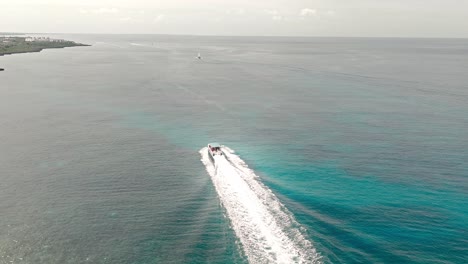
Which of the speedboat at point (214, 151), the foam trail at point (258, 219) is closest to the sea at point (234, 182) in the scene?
the foam trail at point (258, 219)

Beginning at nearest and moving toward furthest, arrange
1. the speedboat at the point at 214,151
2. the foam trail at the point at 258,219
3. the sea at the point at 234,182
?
the foam trail at the point at 258,219
the sea at the point at 234,182
the speedboat at the point at 214,151

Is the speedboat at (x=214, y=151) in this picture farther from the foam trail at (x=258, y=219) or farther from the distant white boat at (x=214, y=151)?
the foam trail at (x=258, y=219)

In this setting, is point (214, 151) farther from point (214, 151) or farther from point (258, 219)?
point (258, 219)

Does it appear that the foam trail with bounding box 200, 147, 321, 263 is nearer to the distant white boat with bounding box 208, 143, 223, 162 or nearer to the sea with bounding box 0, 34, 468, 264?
the sea with bounding box 0, 34, 468, 264

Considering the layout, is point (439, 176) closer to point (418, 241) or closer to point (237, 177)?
point (418, 241)

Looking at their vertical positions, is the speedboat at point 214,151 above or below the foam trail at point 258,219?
above

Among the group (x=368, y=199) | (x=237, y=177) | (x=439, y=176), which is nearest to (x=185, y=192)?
(x=237, y=177)

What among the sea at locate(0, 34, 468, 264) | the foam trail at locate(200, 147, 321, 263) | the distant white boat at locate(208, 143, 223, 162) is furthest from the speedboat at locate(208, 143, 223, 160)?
the foam trail at locate(200, 147, 321, 263)
